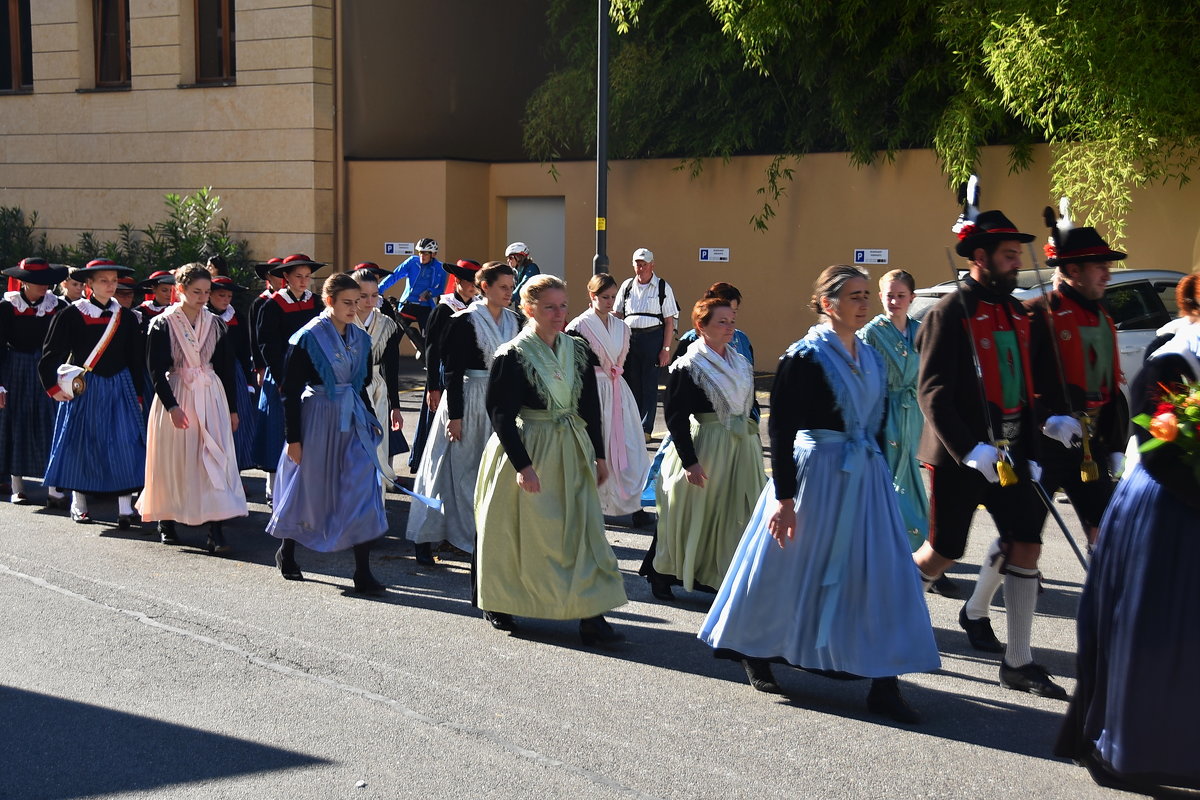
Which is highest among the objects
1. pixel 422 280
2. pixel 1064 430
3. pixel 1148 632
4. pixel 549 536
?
pixel 422 280

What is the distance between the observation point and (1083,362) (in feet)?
19.9

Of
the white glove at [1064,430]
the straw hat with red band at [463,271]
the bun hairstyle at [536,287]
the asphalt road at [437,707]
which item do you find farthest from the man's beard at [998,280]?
the straw hat with red band at [463,271]

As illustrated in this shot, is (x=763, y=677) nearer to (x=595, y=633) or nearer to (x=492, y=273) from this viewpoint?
(x=595, y=633)

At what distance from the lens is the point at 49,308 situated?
10.6 m

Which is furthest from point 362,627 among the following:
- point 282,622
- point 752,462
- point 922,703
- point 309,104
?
point 309,104

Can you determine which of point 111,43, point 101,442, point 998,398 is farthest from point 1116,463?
point 111,43

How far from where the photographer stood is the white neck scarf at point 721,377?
7.23 m

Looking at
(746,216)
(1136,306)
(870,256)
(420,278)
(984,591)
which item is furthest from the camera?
(746,216)

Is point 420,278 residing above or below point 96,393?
above

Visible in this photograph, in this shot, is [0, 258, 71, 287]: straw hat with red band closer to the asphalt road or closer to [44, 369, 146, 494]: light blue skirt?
[44, 369, 146, 494]: light blue skirt

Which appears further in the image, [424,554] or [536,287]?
[424,554]

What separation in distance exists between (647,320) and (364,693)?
800 cm

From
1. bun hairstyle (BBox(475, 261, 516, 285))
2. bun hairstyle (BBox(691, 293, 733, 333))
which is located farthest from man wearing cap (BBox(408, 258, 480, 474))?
bun hairstyle (BBox(691, 293, 733, 333))

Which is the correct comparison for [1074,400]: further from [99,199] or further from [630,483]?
[99,199]
